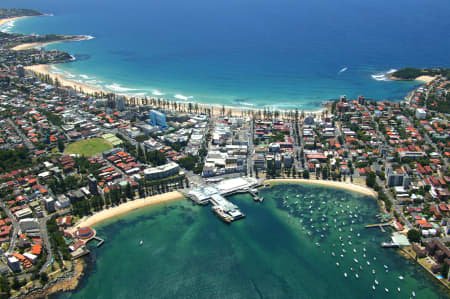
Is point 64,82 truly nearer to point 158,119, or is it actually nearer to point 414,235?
point 158,119

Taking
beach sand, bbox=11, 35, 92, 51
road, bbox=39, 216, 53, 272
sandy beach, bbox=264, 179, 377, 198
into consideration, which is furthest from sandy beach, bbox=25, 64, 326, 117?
road, bbox=39, 216, 53, 272

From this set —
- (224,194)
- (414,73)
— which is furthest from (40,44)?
(414,73)

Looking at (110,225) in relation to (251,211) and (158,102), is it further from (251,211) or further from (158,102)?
(158,102)

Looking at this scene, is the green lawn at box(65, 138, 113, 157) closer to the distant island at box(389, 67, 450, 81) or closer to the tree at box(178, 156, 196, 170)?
the tree at box(178, 156, 196, 170)

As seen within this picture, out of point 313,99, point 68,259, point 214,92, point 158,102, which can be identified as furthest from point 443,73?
point 68,259

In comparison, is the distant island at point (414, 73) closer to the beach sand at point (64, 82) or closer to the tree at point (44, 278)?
the beach sand at point (64, 82)

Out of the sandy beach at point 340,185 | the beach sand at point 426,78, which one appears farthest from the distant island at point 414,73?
the sandy beach at point 340,185

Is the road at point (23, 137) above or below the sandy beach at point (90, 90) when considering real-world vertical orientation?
below
